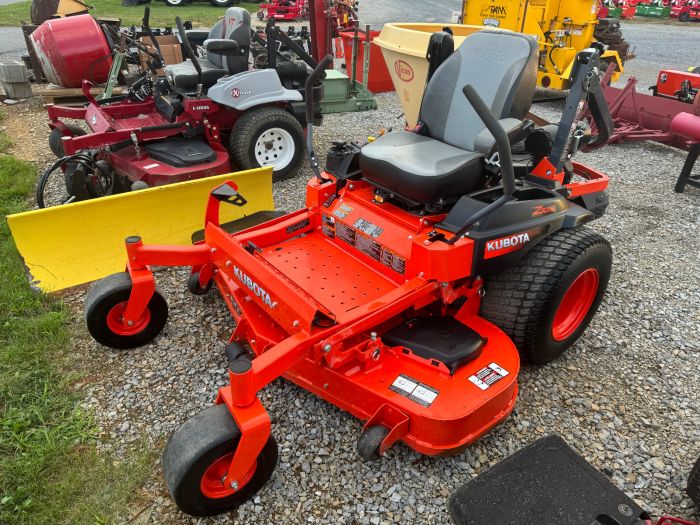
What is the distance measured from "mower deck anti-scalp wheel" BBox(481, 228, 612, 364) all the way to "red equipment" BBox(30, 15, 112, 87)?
5.60 m

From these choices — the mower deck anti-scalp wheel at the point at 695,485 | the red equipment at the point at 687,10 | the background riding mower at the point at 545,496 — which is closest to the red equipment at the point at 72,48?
the background riding mower at the point at 545,496

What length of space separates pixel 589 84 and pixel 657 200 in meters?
3.15

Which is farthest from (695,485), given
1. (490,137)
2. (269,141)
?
Result: (269,141)

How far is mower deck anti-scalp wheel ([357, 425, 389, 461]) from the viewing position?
6.95 feet

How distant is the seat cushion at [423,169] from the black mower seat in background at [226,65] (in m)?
2.98

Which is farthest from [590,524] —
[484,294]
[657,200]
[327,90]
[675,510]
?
[327,90]

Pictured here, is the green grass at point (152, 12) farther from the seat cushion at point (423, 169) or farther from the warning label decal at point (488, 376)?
the warning label decal at point (488, 376)

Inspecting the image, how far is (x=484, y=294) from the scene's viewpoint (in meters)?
2.78

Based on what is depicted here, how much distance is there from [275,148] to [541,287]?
3.46 metres

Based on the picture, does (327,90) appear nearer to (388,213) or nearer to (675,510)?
(388,213)

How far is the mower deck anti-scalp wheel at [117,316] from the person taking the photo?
8.96ft

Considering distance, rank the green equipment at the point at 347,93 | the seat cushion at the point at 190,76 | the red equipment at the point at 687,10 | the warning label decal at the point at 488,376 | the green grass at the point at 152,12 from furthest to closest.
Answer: the red equipment at the point at 687,10, the green grass at the point at 152,12, the green equipment at the point at 347,93, the seat cushion at the point at 190,76, the warning label decal at the point at 488,376

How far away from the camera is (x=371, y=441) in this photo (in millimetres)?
2133

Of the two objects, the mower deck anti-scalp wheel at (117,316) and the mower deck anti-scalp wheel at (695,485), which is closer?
the mower deck anti-scalp wheel at (695,485)
